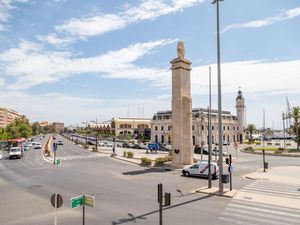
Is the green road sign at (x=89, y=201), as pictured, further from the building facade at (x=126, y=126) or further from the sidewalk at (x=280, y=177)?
the building facade at (x=126, y=126)

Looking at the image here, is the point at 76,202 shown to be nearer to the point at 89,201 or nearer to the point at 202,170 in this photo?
the point at 89,201

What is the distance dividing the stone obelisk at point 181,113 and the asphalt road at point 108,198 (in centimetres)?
525

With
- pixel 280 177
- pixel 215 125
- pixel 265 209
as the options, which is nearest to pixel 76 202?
pixel 265 209

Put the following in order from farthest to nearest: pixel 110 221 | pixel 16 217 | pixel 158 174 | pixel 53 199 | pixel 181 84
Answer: pixel 181 84
pixel 158 174
pixel 16 217
pixel 110 221
pixel 53 199

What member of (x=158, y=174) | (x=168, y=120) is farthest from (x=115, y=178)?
(x=168, y=120)

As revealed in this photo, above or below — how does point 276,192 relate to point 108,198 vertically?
above

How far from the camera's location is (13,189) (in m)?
25.1

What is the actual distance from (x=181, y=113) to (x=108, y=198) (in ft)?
62.0

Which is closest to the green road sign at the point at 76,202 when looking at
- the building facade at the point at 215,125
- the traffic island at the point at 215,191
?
the traffic island at the point at 215,191

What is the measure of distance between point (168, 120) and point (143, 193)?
282ft

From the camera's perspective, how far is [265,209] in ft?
59.4

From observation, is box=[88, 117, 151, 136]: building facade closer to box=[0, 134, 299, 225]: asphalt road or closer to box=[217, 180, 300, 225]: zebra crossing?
box=[0, 134, 299, 225]: asphalt road

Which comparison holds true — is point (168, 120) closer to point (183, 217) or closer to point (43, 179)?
point (43, 179)

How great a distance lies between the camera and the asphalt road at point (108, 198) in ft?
53.8
